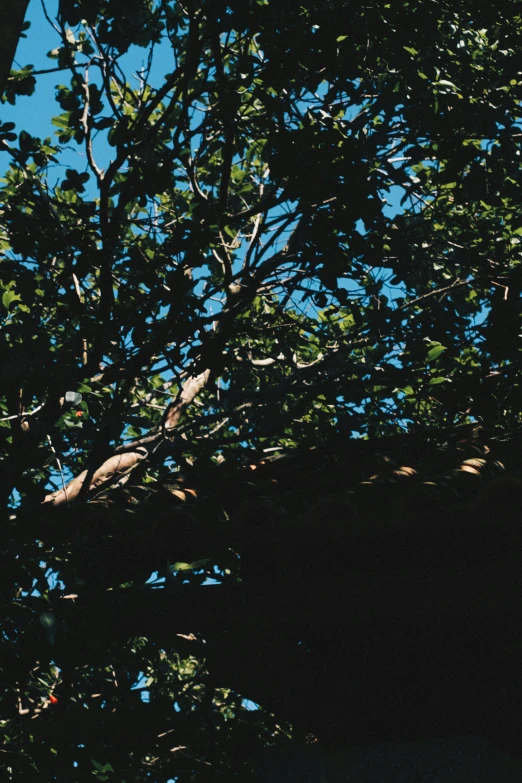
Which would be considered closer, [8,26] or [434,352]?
[8,26]

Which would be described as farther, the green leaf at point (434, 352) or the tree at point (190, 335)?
the green leaf at point (434, 352)

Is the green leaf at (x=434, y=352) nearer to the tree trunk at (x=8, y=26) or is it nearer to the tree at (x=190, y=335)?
the tree at (x=190, y=335)

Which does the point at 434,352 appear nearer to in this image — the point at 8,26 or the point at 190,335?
the point at 190,335

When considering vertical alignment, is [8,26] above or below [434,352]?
above

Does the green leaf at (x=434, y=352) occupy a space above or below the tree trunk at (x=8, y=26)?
below

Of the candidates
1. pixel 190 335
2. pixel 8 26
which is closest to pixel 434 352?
pixel 190 335

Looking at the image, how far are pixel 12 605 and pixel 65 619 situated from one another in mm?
248

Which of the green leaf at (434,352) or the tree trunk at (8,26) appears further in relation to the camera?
the green leaf at (434,352)

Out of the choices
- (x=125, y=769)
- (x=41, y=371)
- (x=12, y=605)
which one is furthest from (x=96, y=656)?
(x=41, y=371)

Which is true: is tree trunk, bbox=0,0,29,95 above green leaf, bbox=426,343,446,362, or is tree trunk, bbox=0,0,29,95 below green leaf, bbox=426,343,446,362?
above

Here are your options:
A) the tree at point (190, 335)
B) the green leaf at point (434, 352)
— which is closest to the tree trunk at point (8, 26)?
the tree at point (190, 335)

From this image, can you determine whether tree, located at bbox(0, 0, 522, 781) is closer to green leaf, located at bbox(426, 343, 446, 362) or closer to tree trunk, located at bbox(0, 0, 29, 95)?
green leaf, located at bbox(426, 343, 446, 362)

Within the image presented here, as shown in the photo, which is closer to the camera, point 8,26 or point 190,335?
point 8,26

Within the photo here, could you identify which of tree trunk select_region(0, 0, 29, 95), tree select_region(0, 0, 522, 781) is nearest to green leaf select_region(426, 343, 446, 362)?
tree select_region(0, 0, 522, 781)
